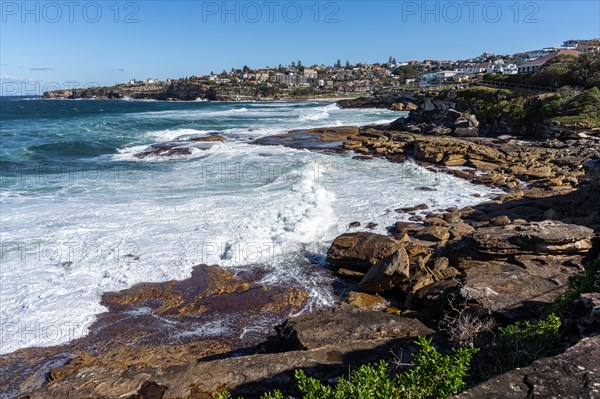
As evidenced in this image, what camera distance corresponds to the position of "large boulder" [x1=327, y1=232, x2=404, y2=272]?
503 inches

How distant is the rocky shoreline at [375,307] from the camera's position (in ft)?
22.1

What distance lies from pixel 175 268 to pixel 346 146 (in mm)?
24774

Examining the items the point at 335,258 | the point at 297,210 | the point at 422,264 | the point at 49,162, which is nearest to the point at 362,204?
the point at 297,210

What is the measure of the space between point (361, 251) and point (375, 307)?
2.52 metres

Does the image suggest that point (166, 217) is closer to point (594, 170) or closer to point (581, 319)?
point (581, 319)

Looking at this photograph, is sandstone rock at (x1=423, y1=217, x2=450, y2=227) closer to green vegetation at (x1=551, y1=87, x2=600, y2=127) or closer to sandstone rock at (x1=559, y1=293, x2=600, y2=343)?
sandstone rock at (x1=559, y1=293, x2=600, y2=343)

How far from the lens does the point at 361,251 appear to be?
13.0m

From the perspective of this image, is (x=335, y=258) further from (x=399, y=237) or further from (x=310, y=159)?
(x=310, y=159)

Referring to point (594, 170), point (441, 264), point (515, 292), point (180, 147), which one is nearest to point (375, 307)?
point (441, 264)

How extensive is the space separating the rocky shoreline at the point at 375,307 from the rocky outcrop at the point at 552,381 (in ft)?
0.05

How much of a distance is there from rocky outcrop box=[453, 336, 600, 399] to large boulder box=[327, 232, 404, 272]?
8471mm

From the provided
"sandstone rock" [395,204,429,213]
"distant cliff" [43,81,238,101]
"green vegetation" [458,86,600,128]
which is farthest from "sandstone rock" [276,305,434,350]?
"distant cliff" [43,81,238,101]

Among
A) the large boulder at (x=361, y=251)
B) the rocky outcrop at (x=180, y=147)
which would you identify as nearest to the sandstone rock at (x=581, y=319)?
the large boulder at (x=361, y=251)

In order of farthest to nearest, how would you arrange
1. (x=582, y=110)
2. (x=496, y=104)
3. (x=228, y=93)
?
(x=228, y=93)
(x=496, y=104)
(x=582, y=110)
